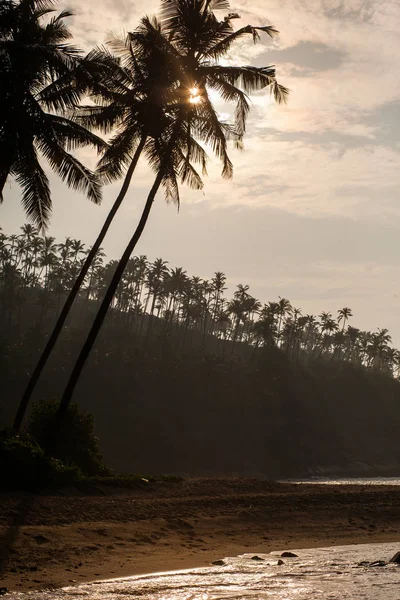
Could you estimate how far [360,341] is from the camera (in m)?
181

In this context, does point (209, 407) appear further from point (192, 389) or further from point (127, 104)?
point (127, 104)

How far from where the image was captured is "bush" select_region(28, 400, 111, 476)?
23.6 m

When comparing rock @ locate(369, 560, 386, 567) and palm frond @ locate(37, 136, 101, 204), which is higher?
palm frond @ locate(37, 136, 101, 204)

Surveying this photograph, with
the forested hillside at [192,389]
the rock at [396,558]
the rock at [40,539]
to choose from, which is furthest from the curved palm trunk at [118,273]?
the forested hillside at [192,389]

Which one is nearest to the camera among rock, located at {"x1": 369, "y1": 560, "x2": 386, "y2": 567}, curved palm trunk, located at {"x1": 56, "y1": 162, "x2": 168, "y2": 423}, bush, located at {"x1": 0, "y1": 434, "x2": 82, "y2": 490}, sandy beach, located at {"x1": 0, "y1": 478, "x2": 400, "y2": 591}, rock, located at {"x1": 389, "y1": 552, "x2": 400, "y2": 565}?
sandy beach, located at {"x1": 0, "y1": 478, "x2": 400, "y2": 591}

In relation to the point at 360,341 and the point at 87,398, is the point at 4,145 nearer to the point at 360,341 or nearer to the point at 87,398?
the point at 87,398

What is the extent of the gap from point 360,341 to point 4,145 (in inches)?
6722

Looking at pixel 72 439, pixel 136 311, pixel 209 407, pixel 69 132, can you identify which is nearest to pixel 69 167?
pixel 69 132

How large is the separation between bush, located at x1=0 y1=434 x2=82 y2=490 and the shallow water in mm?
6800

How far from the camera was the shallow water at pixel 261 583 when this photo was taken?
9750 millimetres

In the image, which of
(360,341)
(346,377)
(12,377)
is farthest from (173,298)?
(360,341)

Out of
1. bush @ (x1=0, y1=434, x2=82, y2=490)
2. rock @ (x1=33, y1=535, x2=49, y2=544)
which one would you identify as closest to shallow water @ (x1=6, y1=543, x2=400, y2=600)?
rock @ (x1=33, y1=535, x2=49, y2=544)

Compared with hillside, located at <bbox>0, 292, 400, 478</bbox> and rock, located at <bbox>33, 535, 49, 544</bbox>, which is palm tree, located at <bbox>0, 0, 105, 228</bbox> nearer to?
rock, located at <bbox>33, 535, 49, 544</bbox>

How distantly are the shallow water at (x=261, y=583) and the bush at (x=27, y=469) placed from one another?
6.80 metres
